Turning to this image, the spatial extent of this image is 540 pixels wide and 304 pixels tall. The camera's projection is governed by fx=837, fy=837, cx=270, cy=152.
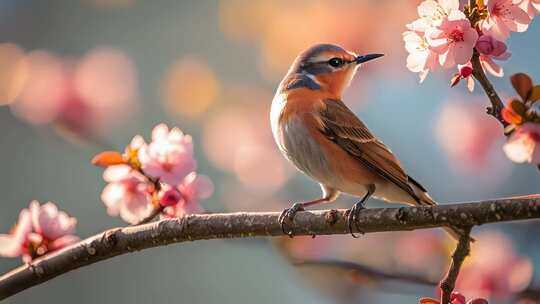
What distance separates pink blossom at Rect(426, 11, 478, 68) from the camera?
1993mm

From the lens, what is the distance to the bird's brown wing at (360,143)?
3.33m

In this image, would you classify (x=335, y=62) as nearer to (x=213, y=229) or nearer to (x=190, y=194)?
(x=190, y=194)

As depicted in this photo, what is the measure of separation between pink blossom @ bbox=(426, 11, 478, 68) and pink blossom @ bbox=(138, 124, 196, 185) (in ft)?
3.16

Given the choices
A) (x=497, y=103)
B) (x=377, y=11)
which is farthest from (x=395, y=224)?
(x=377, y=11)

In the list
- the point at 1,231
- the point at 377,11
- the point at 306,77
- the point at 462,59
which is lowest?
the point at 462,59

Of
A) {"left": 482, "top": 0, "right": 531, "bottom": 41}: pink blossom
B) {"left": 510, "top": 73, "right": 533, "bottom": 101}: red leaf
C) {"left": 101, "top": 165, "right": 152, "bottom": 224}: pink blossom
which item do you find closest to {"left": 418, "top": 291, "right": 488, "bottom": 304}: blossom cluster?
{"left": 510, "top": 73, "right": 533, "bottom": 101}: red leaf

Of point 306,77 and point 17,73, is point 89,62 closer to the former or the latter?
point 17,73

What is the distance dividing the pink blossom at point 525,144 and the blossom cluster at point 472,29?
0.29m

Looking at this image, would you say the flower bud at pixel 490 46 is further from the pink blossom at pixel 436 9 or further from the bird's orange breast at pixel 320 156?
the bird's orange breast at pixel 320 156

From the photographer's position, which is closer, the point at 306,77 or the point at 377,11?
the point at 306,77

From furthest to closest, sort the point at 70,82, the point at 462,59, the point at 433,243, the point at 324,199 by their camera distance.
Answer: the point at 70,82 → the point at 433,243 → the point at 324,199 → the point at 462,59

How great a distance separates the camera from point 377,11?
189 inches

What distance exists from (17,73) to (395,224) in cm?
342

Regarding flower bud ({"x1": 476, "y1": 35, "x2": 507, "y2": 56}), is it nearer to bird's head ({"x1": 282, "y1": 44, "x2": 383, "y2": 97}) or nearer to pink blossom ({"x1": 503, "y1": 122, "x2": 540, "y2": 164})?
pink blossom ({"x1": 503, "y1": 122, "x2": 540, "y2": 164})
